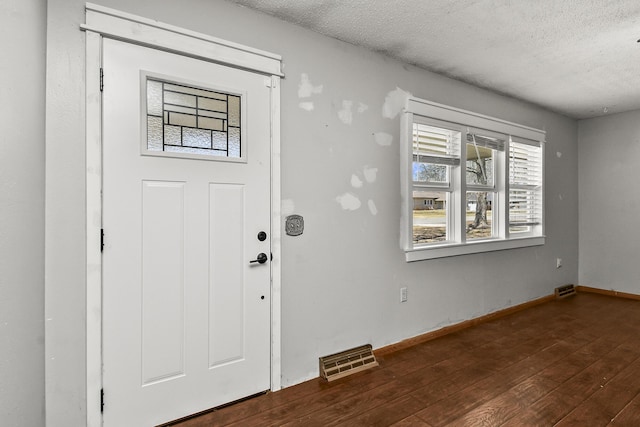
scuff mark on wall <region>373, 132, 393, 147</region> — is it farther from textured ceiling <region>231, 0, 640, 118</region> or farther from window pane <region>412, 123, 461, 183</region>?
textured ceiling <region>231, 0, 640, 118</region>

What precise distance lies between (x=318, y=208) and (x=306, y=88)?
2.95ft

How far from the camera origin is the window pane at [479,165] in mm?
3738

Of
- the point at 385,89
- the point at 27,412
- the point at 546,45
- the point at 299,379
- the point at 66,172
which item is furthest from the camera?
the point at 385,89

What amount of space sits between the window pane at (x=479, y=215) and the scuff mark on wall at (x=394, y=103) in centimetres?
141

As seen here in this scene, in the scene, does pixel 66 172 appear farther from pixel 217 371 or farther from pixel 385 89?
pixel 385 89

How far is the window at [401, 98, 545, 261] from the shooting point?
10.3ft

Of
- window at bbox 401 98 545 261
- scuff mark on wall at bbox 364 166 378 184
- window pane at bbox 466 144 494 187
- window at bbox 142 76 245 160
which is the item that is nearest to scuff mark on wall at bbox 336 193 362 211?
scuff mark on wall at bbox 364 166 378 184

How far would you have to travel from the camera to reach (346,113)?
2689 millimetres

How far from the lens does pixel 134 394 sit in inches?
73.9

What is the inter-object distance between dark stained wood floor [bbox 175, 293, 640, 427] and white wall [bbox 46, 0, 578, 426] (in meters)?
0.28

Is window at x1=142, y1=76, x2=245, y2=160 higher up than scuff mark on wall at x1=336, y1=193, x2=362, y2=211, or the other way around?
window at x1=142, y1=76, x2=245, y2=160

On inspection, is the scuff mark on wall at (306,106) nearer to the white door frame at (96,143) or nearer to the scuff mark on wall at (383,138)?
the scuff mark on wall at (383,138)

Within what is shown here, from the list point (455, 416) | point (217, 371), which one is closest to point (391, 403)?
point (455, 416)

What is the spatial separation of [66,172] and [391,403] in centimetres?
232
